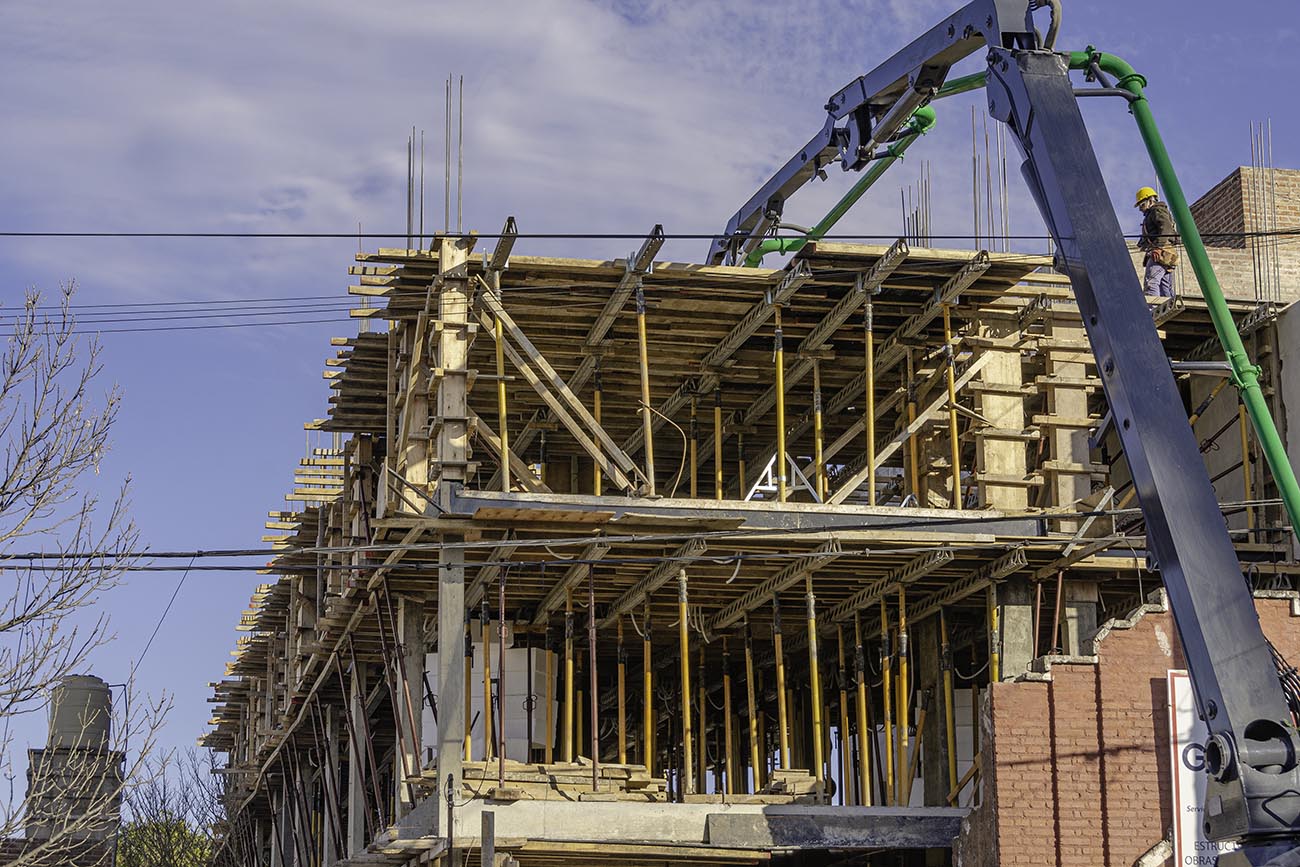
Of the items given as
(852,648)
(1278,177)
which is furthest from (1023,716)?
(1278,177)

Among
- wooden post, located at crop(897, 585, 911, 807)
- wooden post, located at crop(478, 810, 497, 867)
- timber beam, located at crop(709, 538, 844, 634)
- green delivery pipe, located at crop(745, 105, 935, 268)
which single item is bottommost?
wooden post, located at crop(478, 810, 497, 867)

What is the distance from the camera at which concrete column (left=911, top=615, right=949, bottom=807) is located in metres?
28.3

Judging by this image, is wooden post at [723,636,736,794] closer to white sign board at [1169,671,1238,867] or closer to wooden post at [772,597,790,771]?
wooden post at [772,597,790,771]

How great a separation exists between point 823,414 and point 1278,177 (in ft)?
42.5

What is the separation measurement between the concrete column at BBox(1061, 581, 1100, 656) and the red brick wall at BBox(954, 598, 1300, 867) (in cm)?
289

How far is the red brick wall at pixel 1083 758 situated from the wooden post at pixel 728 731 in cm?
973

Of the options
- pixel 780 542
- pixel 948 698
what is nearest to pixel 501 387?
pixel 780 542

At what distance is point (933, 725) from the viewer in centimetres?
2928

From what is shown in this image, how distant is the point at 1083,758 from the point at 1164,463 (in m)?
11.2

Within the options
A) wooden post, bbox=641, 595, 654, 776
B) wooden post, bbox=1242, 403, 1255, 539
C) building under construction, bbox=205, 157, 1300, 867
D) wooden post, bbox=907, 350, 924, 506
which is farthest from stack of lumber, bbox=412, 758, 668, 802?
wooden post, bbox=1242, 403, 1255, 539

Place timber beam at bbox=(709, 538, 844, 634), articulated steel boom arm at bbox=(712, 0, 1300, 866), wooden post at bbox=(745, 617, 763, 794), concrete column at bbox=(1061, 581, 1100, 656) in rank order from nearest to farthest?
articulated steel boom arm at bbox=(712, 0, 1300, 866) → timber beam at bbox=(709, 538, 844, 634) → concrete column at bbox=(1061, 581, 1100, 656) → wooden post at bbox=(745, 617, 763, 794)

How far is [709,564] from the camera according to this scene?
27031mm

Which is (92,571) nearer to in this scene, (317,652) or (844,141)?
(844,141)

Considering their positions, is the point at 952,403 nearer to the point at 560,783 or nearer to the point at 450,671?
the point at 560,783
